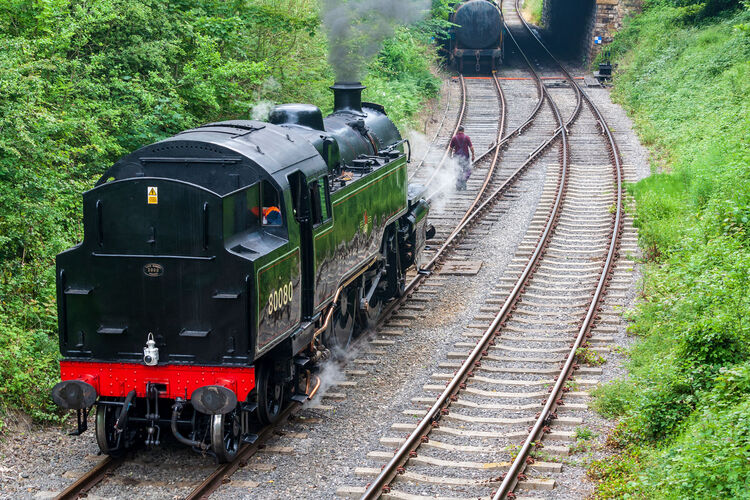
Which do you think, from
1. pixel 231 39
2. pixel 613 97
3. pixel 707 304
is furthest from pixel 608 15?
pixel 707 304

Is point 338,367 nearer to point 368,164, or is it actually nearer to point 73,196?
point 368,164

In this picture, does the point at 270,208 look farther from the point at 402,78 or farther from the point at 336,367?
the point at 402,78

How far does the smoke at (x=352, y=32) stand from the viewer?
1496 centimetres

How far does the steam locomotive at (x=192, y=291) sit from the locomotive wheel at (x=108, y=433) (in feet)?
0.04

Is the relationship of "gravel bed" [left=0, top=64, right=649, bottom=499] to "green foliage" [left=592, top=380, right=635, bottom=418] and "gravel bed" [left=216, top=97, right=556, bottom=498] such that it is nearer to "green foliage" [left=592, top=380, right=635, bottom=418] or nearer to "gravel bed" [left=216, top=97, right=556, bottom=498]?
"gravel bed" [left=216, top=97, right=556, bottom=498]

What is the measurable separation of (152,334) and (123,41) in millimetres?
7743

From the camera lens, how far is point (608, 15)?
125ft

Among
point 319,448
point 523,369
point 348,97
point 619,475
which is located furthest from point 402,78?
point 619,475

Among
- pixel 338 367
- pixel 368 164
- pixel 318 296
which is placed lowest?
pixel 338 367

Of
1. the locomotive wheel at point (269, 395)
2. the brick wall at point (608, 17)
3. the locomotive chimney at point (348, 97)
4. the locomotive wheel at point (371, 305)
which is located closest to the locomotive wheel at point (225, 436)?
the locomotive wheel at point (269, 395)

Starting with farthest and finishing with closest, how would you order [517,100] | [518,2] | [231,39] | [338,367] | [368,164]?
Answer: [518,2]
[517,100]
[231,39]
[368,164]
[338,367]

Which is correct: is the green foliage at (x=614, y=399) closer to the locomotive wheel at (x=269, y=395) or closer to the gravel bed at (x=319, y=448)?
the gravel bed at (x=319, y=448)

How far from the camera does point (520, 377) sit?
10.8 metres

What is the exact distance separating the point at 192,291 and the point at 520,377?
461 cm
